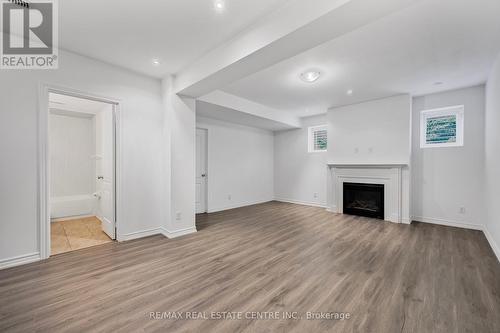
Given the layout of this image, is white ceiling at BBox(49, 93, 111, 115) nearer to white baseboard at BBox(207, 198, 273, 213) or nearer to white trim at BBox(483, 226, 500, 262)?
white baseboard at BBox(207, 198, 273, 213)

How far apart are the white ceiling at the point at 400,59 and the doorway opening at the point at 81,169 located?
2.73m

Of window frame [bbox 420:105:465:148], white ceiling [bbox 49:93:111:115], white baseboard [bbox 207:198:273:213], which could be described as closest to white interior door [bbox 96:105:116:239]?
white ceiling [bbox 49:93:111:115]

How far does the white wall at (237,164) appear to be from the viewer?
5797 millimetres

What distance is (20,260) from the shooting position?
2.57m

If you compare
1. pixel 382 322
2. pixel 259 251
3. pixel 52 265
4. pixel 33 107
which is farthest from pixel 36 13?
pixel 382 322

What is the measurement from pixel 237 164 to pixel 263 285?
14.7 feet

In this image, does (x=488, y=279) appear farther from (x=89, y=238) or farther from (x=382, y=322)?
(x=89, y=238)

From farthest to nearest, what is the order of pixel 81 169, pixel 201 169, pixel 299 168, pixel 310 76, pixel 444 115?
pixel 299 168, pixel 201 169, pixel 81 169, pixel 444 115, pixel 310 76

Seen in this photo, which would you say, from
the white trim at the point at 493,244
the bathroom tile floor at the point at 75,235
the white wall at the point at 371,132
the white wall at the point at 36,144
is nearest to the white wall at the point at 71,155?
the bathroom tile floor at the point at 75,235

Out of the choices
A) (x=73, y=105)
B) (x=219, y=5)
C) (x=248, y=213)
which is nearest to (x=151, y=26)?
(x=219, y=5)

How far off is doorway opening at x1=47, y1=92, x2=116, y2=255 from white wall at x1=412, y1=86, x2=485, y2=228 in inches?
241

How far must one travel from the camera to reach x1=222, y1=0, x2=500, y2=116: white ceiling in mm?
2170

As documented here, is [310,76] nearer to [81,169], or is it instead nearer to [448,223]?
[448,223]

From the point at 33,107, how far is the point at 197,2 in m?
2.47
